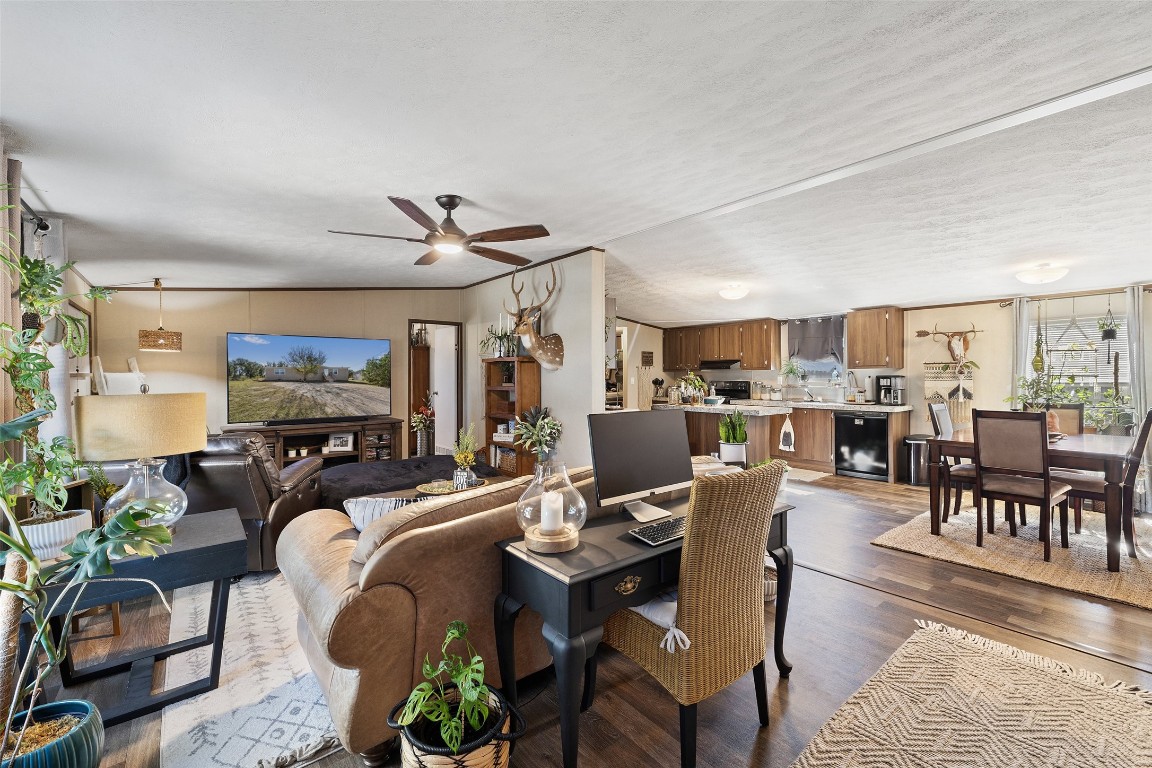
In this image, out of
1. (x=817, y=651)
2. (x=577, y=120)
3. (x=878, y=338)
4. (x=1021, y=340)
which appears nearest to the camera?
(x=577, y=120)

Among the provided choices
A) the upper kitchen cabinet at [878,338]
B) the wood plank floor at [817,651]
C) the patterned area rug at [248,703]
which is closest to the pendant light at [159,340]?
the wood plank floor at [817,651]

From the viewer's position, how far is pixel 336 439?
5996 mm

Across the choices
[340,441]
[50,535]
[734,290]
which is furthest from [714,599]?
[340,441]

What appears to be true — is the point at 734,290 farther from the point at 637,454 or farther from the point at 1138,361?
the point at 1138,361

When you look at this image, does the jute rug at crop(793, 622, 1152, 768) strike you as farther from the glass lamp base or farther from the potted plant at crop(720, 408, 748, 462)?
the glass lamp base

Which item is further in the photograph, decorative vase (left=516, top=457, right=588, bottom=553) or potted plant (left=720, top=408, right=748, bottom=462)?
potted plant (left=720, top=408, right=748, bottom=462)

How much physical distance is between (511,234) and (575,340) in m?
1.76

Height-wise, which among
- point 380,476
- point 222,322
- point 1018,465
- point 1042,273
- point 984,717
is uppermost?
point 1042,273

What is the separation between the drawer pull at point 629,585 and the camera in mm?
1640

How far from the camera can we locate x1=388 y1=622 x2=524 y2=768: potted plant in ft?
4.61

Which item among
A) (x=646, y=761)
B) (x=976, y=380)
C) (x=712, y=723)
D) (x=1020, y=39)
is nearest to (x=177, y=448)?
(x=646, y=761)

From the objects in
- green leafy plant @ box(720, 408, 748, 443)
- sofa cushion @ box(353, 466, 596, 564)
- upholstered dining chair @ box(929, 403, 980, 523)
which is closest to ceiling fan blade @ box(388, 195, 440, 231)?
sofa cushion @ box(353, 466, 596, 564)

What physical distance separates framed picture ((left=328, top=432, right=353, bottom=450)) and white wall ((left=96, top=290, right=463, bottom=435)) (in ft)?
2.45

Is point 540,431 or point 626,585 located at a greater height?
point 540,431
